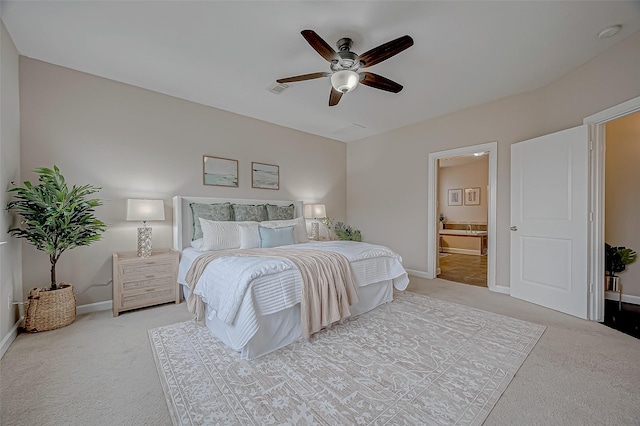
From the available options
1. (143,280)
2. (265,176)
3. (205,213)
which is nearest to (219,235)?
(205,213)

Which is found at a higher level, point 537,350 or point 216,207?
point 216,207

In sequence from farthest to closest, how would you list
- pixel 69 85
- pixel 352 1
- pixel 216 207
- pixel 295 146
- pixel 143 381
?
pixel 295 146, pixel 216 207, pixel 69 85, pixel 352 1, pixel 143 381

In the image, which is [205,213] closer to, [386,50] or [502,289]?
[386,50]

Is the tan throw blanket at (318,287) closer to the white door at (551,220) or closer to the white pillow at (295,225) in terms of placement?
the white pillow at (295,225)

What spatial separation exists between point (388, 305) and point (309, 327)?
1.33 metres

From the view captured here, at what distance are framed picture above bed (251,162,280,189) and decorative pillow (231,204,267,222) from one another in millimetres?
571

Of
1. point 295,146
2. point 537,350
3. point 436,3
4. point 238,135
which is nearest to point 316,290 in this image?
point 537,350

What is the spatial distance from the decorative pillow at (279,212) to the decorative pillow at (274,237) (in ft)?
2.55

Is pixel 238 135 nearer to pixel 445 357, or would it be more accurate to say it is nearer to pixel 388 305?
pixel 388 305

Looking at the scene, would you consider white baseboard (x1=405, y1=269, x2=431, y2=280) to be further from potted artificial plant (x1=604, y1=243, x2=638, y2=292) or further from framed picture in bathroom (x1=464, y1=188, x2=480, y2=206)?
framed picture in bathroom (x1=464, y1=188, x2=480, y2=206)

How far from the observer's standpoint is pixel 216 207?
149 inches

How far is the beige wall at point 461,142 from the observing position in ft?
8.89

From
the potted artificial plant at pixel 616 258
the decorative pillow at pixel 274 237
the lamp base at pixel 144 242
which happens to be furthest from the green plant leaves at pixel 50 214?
the potted artificial plant at pixel 616 258

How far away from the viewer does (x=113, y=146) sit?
3252mm
